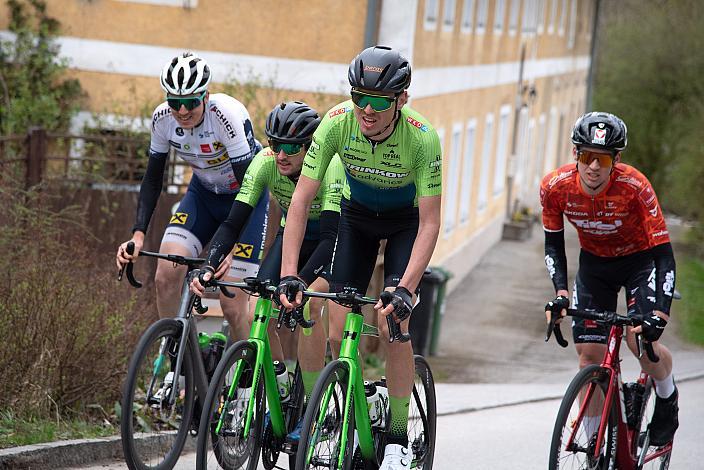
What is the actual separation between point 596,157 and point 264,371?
2.08 meters

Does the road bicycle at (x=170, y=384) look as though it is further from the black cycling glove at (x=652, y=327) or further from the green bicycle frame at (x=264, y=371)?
the black cycling glove at (x=652, y=327)

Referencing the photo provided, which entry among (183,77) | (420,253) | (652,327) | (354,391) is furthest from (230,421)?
(652,327)

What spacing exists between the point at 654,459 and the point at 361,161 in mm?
2595

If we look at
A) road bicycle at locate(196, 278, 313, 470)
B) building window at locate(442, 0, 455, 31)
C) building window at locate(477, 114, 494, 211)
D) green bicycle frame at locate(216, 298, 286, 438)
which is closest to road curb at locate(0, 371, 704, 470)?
road bicycle at locate(196, 278, 313, 470)

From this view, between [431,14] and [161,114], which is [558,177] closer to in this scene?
[161,114]

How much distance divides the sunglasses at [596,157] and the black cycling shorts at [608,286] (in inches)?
23.1

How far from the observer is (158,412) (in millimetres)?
6301

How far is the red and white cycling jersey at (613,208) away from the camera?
655 centimetres

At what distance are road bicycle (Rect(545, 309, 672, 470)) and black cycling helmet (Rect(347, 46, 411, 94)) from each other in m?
1.42

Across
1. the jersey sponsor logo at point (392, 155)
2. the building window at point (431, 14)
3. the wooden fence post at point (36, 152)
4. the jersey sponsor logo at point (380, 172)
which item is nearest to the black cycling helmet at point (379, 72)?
the jersey sponsor logo at point (392, 155)

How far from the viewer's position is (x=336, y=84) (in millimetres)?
17109

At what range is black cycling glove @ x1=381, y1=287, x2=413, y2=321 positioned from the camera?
5.44 m

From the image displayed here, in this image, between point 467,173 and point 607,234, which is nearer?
point 607,234

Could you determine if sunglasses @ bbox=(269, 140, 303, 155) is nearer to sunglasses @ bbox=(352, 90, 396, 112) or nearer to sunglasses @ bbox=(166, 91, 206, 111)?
sunglasses @ bbox=(166, 91, 206, 111)
